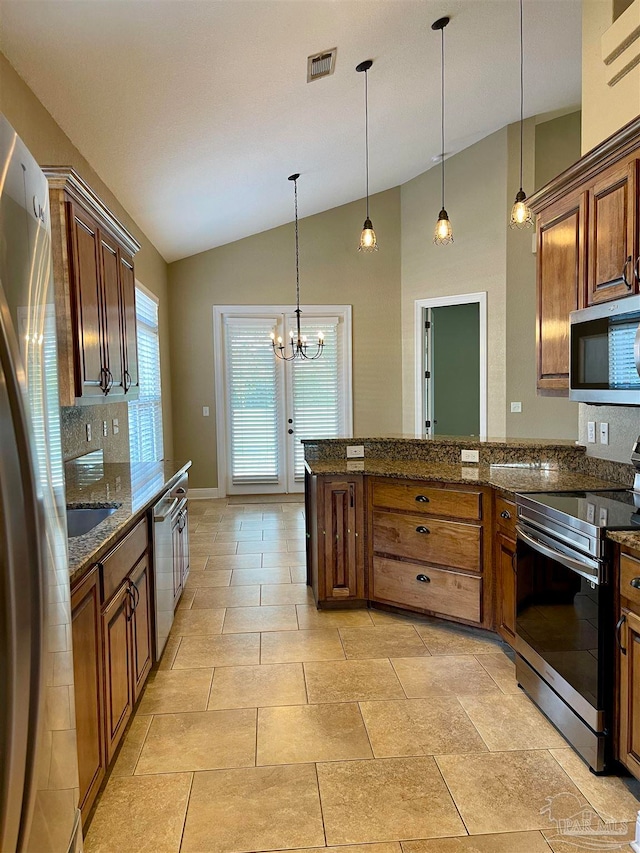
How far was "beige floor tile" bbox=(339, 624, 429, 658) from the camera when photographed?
10.1ft

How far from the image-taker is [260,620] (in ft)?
11.7

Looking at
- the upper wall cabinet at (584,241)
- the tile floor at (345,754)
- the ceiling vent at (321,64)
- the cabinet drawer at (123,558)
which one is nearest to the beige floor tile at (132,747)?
the tile floor at (345,754)

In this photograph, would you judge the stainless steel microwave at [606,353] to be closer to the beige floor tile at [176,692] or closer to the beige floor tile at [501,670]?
the beige floor tile at [501,670]

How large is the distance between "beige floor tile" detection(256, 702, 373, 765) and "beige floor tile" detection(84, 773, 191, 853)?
0.34 metres

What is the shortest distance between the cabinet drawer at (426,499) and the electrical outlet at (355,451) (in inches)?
21.5

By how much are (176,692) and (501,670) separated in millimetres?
1629

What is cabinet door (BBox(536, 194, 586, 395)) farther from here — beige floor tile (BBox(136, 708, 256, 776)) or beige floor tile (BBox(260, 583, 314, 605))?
beige floor tile (BBox(136, 708, 256, 776))

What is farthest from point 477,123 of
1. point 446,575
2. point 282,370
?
point 446,575

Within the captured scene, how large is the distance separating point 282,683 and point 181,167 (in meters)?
3.81

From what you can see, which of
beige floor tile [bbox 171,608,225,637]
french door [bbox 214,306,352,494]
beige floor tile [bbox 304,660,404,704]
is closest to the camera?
beige floor tile [bbox 304,660,404,704]

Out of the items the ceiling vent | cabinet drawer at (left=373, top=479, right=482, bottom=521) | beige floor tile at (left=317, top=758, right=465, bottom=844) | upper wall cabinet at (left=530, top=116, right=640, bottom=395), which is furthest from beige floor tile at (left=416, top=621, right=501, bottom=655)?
the ceiling vent

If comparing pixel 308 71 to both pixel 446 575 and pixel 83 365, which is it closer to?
pixel 83 365

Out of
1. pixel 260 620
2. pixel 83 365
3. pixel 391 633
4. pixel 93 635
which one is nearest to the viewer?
pixel 93 635

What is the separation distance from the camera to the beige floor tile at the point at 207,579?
421 cm
